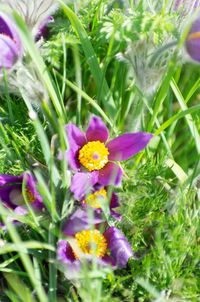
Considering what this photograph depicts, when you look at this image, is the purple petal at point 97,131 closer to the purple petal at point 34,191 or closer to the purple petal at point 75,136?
the purple petal at point 75,136

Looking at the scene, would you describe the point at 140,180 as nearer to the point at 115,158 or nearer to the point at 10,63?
the point at 115,158

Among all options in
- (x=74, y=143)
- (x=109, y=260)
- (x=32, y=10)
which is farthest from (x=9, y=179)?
(x=32, y=10)

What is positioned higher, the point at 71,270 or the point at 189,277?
the point at 71,270

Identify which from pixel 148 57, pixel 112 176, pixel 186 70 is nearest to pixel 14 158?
pixel 112 176

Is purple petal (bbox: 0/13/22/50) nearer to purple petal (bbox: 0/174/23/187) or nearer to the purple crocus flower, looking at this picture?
purple petal (bbox: 0/174/23/187)

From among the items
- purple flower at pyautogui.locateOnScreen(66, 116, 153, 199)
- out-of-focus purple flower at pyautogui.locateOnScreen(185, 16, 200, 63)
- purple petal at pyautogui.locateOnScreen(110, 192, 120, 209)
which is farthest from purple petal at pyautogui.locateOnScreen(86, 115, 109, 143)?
out-of-focus purple flower at pyautogui.locateOnScreen(185, 16, 200, 63)

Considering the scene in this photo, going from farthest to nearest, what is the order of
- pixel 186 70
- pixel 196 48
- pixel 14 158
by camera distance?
1. pixel 186 70
2. pixel 14 158
3. pixel 196 48

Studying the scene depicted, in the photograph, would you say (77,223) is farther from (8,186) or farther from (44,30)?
(44,30)
